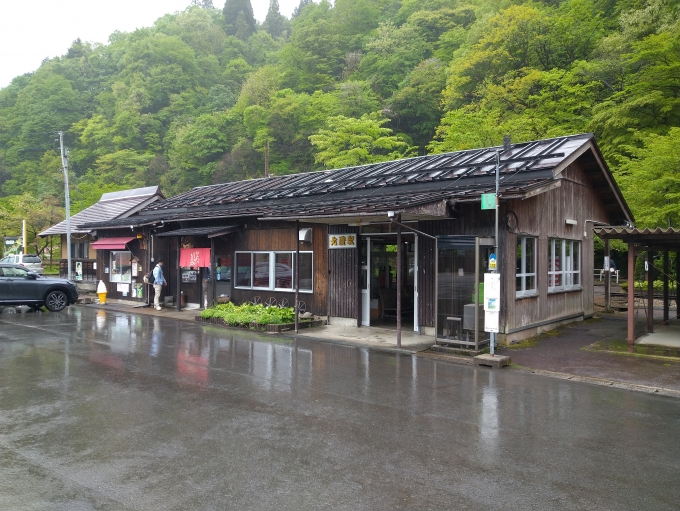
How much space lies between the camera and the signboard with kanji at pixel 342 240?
1484cm

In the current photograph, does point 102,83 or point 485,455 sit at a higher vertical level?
point 102,83

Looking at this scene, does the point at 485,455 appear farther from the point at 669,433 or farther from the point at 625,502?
the point at 669,433

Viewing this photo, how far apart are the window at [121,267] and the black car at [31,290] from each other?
3781 millimetres

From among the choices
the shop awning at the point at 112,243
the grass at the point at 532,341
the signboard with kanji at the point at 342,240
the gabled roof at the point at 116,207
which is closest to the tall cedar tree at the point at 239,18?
the gabled roof at the point at 116,207

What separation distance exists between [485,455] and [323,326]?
394 inches

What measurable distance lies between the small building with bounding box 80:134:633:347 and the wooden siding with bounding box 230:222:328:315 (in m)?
0.04

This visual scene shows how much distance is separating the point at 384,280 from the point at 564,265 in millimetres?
5380

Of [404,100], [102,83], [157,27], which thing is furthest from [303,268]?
[157,27]

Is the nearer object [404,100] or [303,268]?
[303,268]

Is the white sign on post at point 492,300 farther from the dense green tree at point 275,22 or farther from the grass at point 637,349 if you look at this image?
the dense green tree at point 275,22

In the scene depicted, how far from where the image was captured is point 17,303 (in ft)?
59.0

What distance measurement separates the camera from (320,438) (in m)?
5.71

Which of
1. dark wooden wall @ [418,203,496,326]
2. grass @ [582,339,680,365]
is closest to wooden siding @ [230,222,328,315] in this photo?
dark wooden wall @ [418,203,496,326]

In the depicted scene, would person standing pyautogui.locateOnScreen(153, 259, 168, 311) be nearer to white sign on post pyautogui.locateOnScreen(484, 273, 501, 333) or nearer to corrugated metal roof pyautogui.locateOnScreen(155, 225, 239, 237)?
corrugated metal roof pyautogui.locateOnScreen(155, 225, 239, 237)
